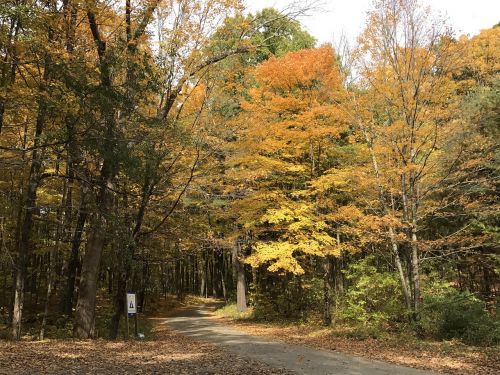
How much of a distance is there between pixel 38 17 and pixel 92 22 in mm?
4442

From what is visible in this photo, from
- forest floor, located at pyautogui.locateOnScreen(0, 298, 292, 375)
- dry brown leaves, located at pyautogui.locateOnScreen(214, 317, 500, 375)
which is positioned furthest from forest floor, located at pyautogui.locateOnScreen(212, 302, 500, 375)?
forest floor, located at pyautogui.locateOnScreen(0, 298, 292, 375)

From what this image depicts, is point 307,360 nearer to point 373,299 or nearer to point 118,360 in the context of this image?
point 118,360

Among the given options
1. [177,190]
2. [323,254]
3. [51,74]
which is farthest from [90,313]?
[323,254]

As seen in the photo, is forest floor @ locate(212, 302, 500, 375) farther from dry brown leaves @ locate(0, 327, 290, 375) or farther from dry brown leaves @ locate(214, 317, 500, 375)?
dry brown leaves @ locate(0, 327, 290, 375)

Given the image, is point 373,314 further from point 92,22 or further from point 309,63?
point 92,22

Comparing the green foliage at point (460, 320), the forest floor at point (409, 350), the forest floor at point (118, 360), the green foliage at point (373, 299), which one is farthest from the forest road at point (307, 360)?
the green foliage at point (373, 299)

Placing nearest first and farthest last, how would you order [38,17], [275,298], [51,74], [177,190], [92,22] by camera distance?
[38,17] → [51,74] → [92,22] → [177,190] → [275,298]

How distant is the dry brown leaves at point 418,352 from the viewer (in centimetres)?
928

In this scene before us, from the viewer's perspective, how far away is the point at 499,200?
1689cm

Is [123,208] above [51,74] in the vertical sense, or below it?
below

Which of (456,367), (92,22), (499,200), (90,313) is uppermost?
(92,22)

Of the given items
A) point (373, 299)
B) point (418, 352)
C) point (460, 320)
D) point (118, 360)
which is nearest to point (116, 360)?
point (118, 360)

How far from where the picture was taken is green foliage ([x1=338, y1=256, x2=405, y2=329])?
603 inches

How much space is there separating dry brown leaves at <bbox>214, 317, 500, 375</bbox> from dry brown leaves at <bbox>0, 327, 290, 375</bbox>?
343 centimetres
